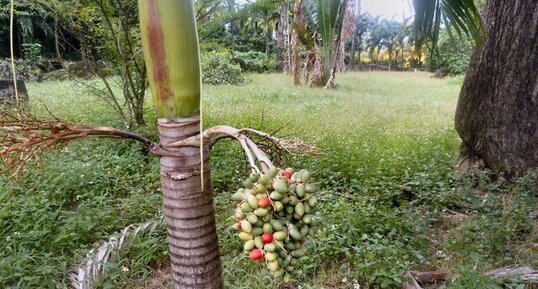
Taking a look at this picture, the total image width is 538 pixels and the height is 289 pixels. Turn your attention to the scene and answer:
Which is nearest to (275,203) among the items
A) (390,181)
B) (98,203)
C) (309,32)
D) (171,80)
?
(171,80)

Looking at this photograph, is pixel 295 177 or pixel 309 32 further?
pixel 309 32

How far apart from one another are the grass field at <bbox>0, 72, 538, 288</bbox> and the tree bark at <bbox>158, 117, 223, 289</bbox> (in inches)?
26.2

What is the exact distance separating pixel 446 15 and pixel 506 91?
262cm

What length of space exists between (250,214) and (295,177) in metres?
0.15

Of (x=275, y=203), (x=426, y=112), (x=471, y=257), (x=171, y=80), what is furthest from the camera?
(x=426, y=112)

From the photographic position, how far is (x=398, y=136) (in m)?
5.78

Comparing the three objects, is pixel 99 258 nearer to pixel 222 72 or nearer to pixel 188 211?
pixel 188 211

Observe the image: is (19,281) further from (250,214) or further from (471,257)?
(471,257)

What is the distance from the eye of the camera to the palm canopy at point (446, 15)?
143 centimetres

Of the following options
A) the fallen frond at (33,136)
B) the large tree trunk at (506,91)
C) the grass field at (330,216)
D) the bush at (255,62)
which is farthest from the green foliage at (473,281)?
the bush at (255,62)

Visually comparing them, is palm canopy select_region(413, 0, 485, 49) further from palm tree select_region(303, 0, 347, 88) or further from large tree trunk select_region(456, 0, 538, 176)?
large tree trunk select_region(456, 0, 538, 176)

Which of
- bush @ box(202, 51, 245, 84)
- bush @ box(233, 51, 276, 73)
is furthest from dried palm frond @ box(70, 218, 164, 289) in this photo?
bush @ box(233, 51, 276, 73)

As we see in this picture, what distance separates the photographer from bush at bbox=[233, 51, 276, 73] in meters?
20.2

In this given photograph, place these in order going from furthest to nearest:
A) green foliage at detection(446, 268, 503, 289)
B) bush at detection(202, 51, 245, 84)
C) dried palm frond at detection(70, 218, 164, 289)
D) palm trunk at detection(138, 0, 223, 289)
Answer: bush at detection(202, 51, 245, 84) → dried palm frond at detection(70, 218, 164, 289) → green foliage at detection(446, 268, 503, 289) → palm trunk at detection(138, 0, 223, 289)
